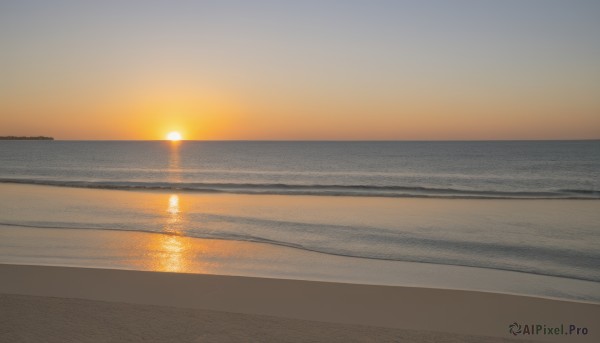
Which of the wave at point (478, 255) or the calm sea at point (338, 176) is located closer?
the wave at point (478, 255)

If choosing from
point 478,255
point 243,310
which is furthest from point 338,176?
point 243,310

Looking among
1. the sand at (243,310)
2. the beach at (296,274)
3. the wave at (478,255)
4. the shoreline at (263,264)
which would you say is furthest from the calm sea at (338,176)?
the sand at (243,310)

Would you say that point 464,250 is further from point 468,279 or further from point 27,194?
point 27,194

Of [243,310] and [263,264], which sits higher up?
[263,264]

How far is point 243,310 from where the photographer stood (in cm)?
571

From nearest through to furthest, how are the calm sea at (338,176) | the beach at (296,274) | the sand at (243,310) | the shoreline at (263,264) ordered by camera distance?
1. the sand at (243,310)
2. the beach at (296,274)
3. the shoreline at (263,264)
4. the calm sea at (338,176)

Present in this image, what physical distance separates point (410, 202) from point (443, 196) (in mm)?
3510

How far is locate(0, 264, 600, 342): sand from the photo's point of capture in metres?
4.77

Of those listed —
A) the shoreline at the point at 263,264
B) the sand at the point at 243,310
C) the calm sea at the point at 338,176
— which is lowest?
the sand at the point at 243,310

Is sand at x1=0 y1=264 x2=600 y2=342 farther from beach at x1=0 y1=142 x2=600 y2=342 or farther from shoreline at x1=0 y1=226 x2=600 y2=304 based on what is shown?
shoreline at x1=0 y1=226 x2=600 y2=304

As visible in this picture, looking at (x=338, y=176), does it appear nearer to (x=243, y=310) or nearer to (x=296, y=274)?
(x=296, y=274)

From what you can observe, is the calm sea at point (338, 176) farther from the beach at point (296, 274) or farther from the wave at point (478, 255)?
the wave at point (478, 255)

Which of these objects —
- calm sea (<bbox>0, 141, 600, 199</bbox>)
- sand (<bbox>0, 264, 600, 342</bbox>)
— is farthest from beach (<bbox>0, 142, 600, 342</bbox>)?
calm sea (<bbox>0, 141, 600, 199</bbox>)

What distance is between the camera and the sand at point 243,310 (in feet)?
15.6
